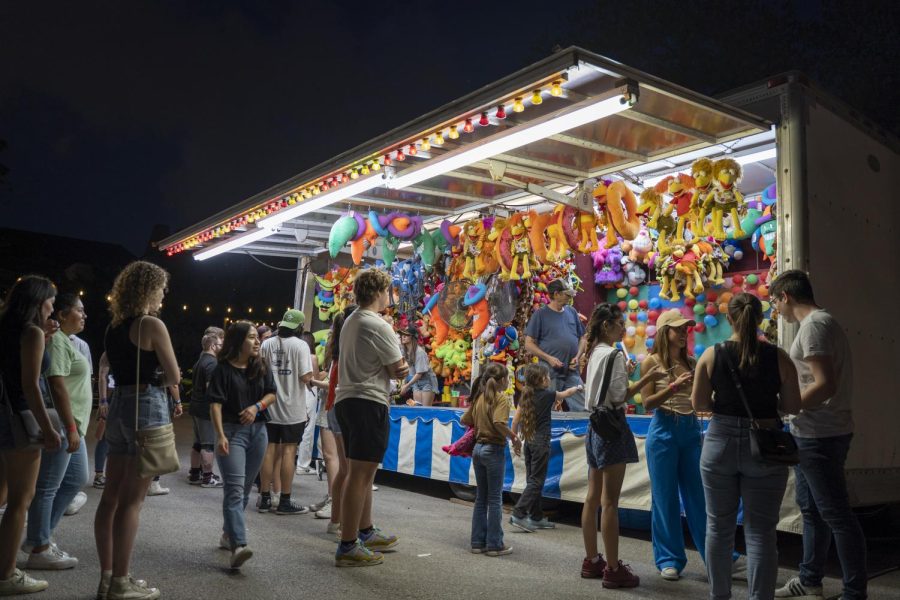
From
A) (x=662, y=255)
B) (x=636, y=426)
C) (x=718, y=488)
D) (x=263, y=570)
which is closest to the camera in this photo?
(x=718, y=488)

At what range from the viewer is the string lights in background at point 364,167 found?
5.39 metres

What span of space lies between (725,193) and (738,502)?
11.5 ft

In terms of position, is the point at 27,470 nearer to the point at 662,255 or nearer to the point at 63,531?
the point at 63,531

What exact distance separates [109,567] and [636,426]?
3.94 metres

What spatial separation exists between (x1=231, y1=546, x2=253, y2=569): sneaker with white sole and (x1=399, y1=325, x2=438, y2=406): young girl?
5226 mm

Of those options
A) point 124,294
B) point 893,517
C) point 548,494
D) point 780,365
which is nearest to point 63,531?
point 124,294

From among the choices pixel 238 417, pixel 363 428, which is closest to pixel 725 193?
pixel 363 428

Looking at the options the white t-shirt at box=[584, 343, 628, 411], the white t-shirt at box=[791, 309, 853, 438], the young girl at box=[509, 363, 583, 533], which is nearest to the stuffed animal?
the young girl at box=[509, 363, 583, 533]

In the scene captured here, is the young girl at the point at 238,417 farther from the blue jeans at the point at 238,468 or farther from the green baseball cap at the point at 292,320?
the green baseball cap at the point at 292,320

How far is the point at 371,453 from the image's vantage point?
4.55 m

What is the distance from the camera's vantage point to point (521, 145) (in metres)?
6.12

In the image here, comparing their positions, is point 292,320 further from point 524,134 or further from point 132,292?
point 132,292

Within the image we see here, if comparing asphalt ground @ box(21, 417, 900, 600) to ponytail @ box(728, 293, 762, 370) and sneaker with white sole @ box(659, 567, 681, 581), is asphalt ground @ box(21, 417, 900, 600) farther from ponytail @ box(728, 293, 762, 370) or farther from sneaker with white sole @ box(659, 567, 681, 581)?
ponytail @ box(728, 293, 762, 370)

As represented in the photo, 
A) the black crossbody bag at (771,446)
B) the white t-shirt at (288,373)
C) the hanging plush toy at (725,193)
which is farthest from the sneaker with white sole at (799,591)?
the white t-shirt at (288,373)
